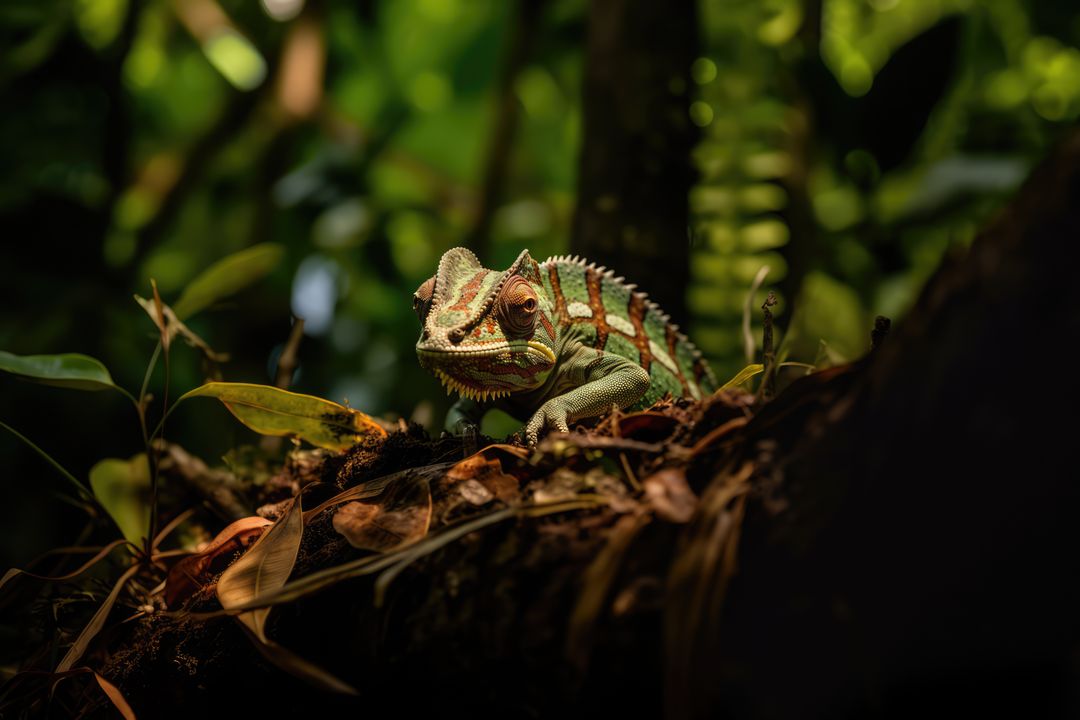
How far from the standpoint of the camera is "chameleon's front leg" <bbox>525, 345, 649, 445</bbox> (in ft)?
6.28

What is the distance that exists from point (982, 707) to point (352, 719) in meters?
1.01

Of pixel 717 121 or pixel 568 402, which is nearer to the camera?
pixel 568 402

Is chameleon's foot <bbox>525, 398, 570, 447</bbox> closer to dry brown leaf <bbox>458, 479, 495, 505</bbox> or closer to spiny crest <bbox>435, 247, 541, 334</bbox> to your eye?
spiny crest <bbox>435, 247, 541, 334</bbox>

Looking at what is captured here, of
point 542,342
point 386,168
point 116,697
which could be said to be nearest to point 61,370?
point 116,697

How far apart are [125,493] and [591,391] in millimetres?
1454

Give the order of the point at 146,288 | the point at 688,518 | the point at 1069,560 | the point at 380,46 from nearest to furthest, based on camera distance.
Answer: the point at 1069,560, the point at 688,518, the point at 146,288, the point at 380,46

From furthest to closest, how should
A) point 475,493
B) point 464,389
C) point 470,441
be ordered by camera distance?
point 464,389, point 470,441, point 475,493

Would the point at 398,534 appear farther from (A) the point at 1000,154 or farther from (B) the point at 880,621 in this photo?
(A) the point at 1000,154

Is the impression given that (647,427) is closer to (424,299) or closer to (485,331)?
(485,331)

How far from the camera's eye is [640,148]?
292 cm

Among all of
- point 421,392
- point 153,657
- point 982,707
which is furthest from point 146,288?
point 982,707

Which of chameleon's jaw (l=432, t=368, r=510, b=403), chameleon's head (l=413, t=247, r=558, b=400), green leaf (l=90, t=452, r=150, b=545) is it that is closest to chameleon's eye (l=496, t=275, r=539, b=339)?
chameleon's head (l=413, t=247, r=558, b=400)

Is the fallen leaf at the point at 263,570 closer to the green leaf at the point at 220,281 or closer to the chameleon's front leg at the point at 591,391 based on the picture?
the chameleon's front leg at the point at 591,391

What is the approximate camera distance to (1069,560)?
894 millimetres
